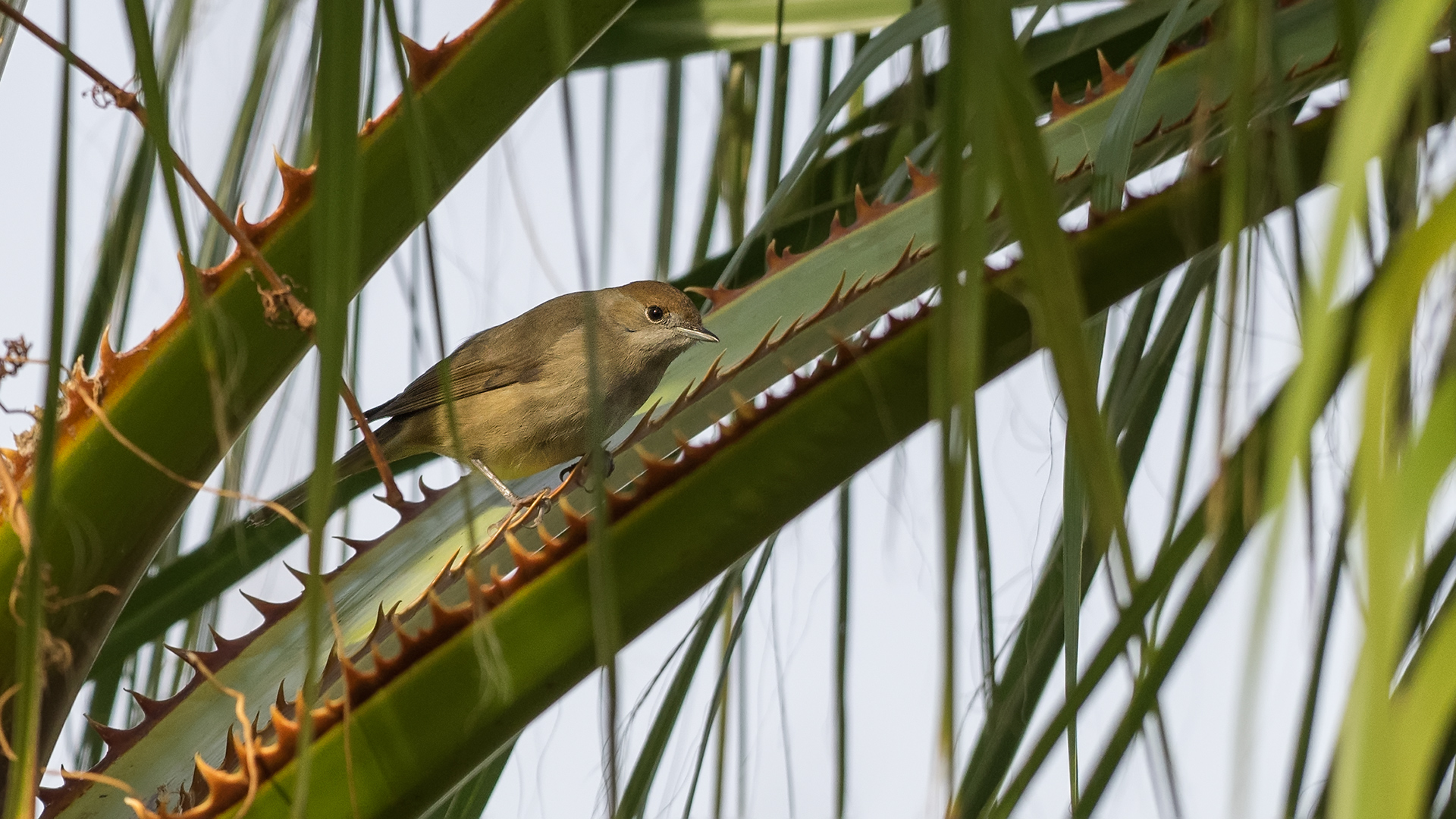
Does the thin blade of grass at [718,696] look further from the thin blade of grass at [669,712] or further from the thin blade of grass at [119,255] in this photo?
the thin blade of grass at [119,255]

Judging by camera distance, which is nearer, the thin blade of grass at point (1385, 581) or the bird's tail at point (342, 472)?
the thin blade of grass at point (1385, 581)

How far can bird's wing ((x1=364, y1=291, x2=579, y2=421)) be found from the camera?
13.5ft

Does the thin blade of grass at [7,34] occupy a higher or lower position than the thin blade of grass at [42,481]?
higher

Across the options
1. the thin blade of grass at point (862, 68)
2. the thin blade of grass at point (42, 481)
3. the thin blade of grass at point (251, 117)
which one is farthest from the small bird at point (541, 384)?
the thin blade of grass at point (42, 481)

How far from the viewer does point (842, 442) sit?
1360 mm

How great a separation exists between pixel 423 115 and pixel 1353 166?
43.7 inches

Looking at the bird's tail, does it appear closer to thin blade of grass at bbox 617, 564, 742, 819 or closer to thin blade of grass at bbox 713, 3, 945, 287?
thin blade of grass at bbox 617, 564, 742, 819

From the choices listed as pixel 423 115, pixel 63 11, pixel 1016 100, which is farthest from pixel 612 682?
pixel 423 115

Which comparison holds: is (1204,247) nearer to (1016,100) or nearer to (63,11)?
(1016,100)

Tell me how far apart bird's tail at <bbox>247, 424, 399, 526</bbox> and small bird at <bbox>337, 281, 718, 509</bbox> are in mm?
13

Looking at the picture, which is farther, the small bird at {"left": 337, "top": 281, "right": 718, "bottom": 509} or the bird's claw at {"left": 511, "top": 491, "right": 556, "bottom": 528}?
the small bird at {"left": 337, "top": 281, "right": 718, "bottom": 509}

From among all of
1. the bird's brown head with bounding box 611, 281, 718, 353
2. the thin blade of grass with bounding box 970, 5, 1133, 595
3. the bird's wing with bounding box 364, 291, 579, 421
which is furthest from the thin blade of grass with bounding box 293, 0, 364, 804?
the bird's wing with bounding box 364, 291, 579, 421

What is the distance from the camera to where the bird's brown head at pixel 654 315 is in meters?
4.01

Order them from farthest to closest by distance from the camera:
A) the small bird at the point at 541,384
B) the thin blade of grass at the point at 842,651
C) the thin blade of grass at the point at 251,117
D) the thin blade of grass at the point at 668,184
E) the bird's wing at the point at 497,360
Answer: the bird's wing at the point at 497,360 → the small bird at the point at 541,384 → the thin blade of grass at the point at 668,184 → the thin blade of grass at the point at 251,117 → the thin blade of grass at the point at 842,651
